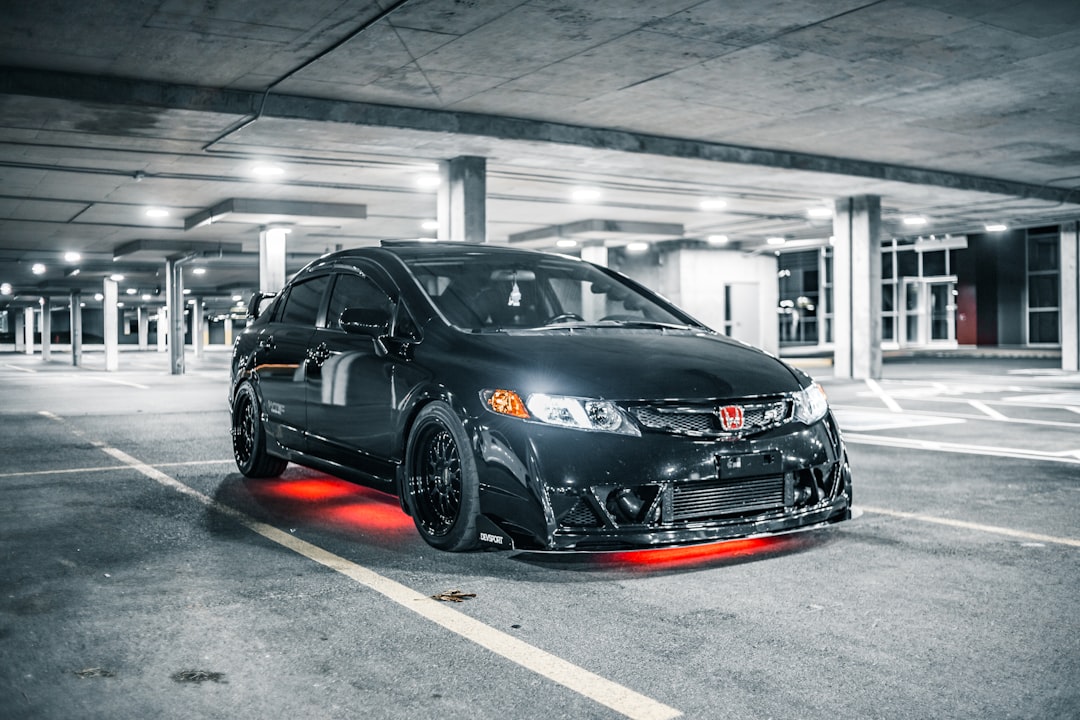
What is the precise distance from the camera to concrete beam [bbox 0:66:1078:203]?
480 inches

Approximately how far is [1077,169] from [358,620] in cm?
2111

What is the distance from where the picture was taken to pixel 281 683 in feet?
11.2

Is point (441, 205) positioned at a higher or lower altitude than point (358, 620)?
higher

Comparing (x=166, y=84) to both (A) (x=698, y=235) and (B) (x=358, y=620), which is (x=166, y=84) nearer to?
(B) (x=358, y=620)

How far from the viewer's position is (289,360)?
23.0ft

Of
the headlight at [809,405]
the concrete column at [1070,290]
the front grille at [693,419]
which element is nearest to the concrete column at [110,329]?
the concrete column at [1070,290]

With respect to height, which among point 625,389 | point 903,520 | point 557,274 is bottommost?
point 903,520

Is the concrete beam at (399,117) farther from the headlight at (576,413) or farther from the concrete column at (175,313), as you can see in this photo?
the concrete column at (175,313)

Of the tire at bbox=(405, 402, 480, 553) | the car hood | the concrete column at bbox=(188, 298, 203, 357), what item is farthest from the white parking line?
the concrete column at bbox=(188, 298, 203, 357)

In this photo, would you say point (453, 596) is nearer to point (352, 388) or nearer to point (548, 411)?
point (548, 411)

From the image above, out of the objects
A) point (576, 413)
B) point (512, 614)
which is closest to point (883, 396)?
point (576, 413)

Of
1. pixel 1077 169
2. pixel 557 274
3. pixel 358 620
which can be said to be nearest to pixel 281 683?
pixel 358 620

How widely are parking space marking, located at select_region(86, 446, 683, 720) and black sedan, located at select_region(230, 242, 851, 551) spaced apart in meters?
0.50

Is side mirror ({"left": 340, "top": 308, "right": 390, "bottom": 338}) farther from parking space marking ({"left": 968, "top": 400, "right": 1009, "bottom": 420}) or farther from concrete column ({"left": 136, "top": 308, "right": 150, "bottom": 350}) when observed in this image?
concrete column ({"left": 136, "top": 308, "right": 150, "bottom": 350})
